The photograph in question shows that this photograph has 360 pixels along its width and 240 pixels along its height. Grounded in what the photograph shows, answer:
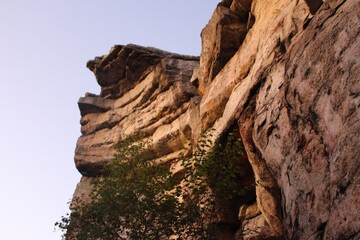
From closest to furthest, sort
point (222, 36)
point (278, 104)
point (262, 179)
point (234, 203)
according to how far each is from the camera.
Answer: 1. point (278, 104)
2. point (262, 179)
3. point (234, 203)
4. point (222, 36)

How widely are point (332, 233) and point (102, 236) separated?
39.7 feet

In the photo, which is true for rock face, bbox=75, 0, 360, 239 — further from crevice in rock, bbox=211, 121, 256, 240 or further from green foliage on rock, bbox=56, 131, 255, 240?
green foliage on rock, bbox=56, 131, 255, 240

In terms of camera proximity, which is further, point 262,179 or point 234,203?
point 234,203

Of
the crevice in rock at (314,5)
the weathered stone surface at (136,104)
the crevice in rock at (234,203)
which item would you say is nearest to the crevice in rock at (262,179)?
the crevice in rock at (234,203)

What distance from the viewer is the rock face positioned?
375 inches

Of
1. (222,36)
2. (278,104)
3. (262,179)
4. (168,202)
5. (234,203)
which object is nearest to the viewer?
(278,104)

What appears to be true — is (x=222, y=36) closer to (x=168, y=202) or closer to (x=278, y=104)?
(x=278, y=104)

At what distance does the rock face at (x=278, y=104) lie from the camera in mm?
9516

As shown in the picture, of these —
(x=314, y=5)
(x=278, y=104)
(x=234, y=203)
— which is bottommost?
(x=234, y=203)

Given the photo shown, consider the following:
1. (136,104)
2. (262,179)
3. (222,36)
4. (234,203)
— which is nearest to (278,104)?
(262,179)

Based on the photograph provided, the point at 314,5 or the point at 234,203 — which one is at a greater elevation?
the point at 314,5

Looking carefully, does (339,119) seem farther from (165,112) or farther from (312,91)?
(165,112)

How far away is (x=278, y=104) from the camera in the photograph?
14.0m

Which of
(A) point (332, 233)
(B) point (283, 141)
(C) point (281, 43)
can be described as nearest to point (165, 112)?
(C) point (281, 43)
